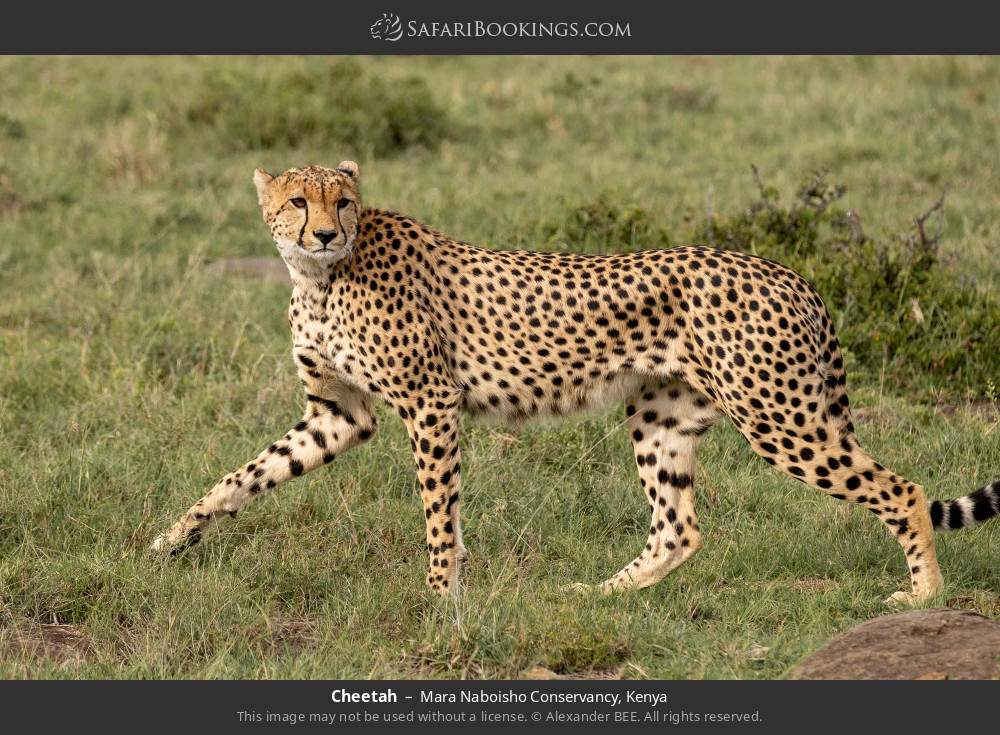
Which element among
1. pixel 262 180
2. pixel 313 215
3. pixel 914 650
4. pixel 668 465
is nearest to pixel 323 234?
pixel 313 215

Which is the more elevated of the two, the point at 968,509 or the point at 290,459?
the point at 290,459

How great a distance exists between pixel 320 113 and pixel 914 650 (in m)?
7.52

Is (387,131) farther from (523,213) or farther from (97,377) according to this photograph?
(97,377)

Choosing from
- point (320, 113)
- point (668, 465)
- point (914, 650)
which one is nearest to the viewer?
point (914, 650)

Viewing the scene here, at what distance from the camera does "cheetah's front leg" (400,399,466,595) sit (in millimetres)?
4844

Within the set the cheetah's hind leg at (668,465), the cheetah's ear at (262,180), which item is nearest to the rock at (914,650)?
the cheetah's hind leg at (668,465)

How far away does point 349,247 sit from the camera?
4809 millimetres

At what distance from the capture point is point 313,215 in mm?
4738

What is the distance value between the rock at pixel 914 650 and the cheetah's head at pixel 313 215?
76.6 inches

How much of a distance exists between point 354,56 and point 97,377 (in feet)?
22.3

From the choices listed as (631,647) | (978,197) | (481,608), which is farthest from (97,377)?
(978,197)

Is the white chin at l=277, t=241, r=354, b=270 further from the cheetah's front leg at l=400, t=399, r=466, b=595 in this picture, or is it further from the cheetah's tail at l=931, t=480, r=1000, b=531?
the cheetah's tail at l=931, t=480, r=1000, b=531

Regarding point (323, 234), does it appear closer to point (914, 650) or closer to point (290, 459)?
point (290, 459)

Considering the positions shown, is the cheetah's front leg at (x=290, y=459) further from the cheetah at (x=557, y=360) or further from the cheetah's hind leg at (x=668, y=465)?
the cheetah's hind leg at (x=668, y=465)
